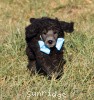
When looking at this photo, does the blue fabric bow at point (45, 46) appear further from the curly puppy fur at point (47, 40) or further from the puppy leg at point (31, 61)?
the puppy leg at point (31, 61)

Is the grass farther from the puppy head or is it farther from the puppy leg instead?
the puppy head

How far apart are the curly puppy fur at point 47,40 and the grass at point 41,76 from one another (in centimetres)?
13

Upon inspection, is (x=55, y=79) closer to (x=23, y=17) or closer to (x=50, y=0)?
(x=23, y=17)

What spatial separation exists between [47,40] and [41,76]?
0.51 metres

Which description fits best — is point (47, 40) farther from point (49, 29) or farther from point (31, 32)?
point (31, 32)

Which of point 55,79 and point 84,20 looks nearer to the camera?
point 55,79

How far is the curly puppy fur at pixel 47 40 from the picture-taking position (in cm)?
467

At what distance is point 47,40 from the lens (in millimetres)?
4570

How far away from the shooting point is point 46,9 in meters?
7.46

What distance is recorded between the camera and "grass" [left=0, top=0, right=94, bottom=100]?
4.52 m

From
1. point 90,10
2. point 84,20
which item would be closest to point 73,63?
point 84,20

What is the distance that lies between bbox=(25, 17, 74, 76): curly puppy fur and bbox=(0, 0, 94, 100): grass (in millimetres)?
129

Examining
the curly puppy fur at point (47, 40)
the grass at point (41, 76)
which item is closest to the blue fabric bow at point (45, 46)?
the curly puppy fur at point (47, 40)

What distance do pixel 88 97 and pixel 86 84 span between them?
33 centimetres
